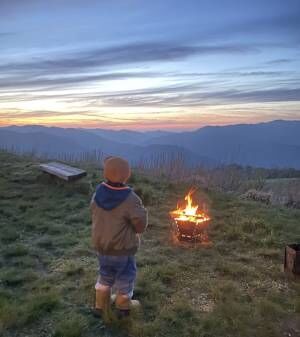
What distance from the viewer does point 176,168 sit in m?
13.5

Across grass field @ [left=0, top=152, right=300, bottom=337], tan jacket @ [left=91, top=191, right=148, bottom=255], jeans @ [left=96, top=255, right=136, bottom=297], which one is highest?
tan jacket @ [left=91, top=191, right=148, bottom=255]

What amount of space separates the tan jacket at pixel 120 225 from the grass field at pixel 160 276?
75cm

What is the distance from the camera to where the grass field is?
4398 millimetres

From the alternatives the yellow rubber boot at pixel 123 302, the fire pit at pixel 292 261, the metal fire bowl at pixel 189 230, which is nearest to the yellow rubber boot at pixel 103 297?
the yellow rubber boot at pixel 123 302

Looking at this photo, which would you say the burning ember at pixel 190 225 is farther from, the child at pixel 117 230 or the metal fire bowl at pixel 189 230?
the child at pixel 117 230

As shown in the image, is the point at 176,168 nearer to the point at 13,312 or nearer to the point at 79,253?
the point at 79,253

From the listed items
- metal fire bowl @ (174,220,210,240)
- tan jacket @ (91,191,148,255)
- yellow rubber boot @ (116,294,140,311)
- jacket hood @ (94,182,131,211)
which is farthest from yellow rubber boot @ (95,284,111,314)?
metal fire bowl @ (174,220,210,240)

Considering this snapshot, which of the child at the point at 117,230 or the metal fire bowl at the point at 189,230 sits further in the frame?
the metal fire bowl at the point at 189,230

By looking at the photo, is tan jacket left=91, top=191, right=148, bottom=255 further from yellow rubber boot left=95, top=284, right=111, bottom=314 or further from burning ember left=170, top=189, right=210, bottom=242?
burning ember left=170, top=189, right=210, bottom=242

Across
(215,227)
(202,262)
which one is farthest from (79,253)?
(215,227)

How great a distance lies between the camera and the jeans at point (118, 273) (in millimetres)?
4434

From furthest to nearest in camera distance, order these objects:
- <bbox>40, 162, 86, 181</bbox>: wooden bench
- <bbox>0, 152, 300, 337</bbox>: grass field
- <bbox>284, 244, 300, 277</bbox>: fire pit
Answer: <bbox>40, 162, 86, 181</bbox>: wooden bench
<bbox>284, 244, 300, 277</bbox>: fire pit
<bbox>0, 152, 300, 337</bbox>: grass field

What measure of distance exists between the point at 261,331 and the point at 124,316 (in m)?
1.40

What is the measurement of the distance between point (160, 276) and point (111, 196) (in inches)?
72.1
